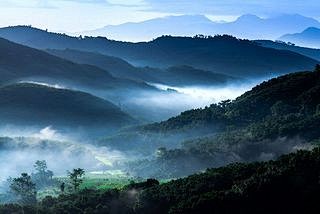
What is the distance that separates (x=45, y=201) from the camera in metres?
138

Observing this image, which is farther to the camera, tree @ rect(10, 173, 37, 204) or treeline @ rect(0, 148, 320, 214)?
tree @ rect(10, 173, 37, 204)

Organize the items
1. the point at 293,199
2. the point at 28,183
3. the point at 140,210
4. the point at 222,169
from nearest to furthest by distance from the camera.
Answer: the point at 293,199 → the point at 140,210 → the point at 222,169 → the point at 28,183

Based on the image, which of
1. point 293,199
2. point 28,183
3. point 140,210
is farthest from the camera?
point 28,183

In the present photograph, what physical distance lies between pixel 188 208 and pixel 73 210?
2488 cm

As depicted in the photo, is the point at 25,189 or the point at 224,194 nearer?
the point at 224,194

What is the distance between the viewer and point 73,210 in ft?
415

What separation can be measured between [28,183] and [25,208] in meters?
48.3

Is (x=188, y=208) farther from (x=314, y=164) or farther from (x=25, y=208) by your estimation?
(x=25, y=208)

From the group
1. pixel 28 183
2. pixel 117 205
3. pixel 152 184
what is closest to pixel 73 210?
pixel 117 205

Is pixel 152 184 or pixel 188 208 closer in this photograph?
pixel 188 208

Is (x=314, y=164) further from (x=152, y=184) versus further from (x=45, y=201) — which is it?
(x=45, y=201)

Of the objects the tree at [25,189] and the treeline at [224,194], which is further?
the tree at [25,189]

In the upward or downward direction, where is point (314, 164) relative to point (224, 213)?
upward

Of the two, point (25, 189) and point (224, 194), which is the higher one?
point (25, 189)
